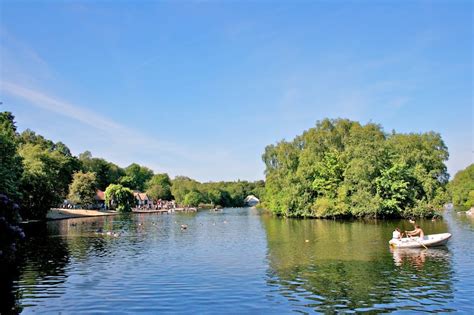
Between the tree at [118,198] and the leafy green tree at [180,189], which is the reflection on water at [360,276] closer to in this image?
the tree at [118,198]

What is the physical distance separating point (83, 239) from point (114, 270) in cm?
1940

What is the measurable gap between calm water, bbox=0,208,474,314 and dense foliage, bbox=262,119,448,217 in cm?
3213

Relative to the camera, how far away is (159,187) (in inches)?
6924

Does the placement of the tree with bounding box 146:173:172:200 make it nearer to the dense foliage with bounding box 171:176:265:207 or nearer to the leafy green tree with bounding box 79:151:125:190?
the dense foliage with bounding box 171:176:265:207

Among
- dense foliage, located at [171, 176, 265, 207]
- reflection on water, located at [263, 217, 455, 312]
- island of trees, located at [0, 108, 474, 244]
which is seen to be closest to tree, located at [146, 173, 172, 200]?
dense foliage, located at [171, 176, 265, 207]

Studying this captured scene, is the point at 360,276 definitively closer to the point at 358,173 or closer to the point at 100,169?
the point at 358,173

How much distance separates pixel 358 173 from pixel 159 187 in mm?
120628

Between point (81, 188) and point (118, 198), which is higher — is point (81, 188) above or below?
above

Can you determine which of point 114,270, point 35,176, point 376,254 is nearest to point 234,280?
point 114,270

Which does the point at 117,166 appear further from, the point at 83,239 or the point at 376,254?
the point at 376,254

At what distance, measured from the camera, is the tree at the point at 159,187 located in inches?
6816

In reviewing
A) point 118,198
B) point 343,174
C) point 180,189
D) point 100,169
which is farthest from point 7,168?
point 180,189

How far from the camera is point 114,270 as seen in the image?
25.2 metres

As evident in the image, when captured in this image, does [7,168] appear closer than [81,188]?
Yes
